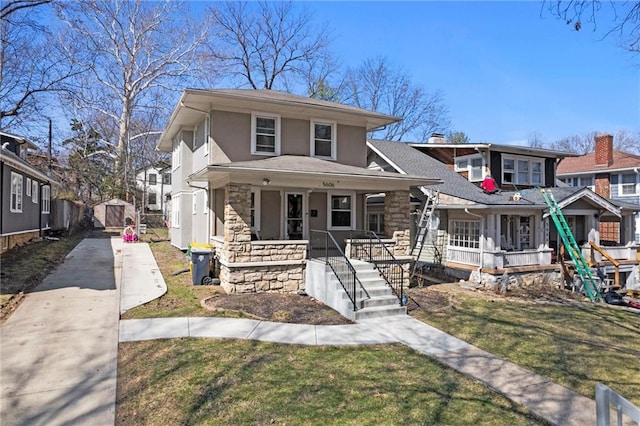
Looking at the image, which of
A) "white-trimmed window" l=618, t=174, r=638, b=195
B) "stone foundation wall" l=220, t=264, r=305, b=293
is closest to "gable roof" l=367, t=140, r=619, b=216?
"stone foundation wall" l=220, t=264, r=305, b=293

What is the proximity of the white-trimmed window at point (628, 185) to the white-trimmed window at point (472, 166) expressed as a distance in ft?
40.0

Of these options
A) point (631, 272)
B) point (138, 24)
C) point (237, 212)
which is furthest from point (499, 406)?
point (138, 24)

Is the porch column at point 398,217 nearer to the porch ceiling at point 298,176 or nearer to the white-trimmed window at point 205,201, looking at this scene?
the porch ceiling at point 298,176

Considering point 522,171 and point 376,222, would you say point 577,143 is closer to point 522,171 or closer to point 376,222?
point 522,171

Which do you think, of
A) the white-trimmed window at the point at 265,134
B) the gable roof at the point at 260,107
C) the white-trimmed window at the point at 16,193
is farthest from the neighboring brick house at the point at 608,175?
the white-trimmed window at the point at 16,193

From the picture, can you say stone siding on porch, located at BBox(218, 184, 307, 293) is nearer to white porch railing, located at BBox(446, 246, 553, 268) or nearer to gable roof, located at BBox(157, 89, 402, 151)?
gable roof, located at BBox(157, 89, 402, 151)

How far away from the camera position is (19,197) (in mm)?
16141

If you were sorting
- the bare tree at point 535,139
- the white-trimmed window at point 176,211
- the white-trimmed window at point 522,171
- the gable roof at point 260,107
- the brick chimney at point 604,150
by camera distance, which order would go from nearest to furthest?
the gable roof at point 260,107, the white-trimmed window at point 176,211, the white-trimmed window at point 522,171, the brick chimney at point 604,150, the bare tree at point 535,139

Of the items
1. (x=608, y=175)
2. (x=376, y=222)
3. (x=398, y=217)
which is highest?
(x=608, y=175)

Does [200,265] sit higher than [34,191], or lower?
lower

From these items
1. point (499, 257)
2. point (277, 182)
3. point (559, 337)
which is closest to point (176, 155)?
point (277, 182)

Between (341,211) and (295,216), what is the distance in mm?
1646

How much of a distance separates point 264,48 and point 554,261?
24803 millimetres

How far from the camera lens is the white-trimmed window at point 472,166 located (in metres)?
18.8
